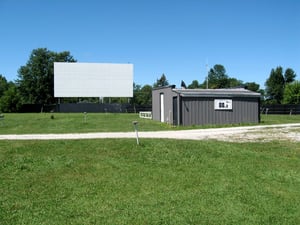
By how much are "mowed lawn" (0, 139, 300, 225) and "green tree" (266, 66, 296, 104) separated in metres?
62.4

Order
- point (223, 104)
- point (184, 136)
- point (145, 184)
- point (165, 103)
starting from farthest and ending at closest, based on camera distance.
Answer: point (165, 103), point (223, 104), point (184, 136), point (145, 184)

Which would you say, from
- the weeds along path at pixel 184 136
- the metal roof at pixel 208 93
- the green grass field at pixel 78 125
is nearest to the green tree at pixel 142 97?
the green grass field at pixel 78 125

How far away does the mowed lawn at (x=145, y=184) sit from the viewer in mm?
4336

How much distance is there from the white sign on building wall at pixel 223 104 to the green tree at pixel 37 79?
44864 millimetres

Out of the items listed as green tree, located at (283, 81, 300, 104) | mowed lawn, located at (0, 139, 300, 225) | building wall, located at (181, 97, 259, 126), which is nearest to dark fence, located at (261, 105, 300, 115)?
building wall, located at (181, 97, 259, 126)

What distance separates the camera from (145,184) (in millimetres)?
5715

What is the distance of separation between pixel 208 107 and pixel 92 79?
1204 inches

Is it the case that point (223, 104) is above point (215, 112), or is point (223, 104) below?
above

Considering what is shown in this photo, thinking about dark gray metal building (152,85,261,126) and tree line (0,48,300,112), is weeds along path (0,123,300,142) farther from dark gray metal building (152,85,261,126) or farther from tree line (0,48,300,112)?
tree line (0,48,300,112)

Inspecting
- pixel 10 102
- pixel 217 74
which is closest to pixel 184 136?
pixel 10 102

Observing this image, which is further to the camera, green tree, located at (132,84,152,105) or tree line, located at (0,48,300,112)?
green tree, located at (132,84,152,105)

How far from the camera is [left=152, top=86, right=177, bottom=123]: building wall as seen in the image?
67.5 ft

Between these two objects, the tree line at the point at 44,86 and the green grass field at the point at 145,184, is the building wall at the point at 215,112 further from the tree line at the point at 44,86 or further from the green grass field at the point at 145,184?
the tree line at the point at 44,86

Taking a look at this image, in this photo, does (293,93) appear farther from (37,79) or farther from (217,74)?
(37,79)
